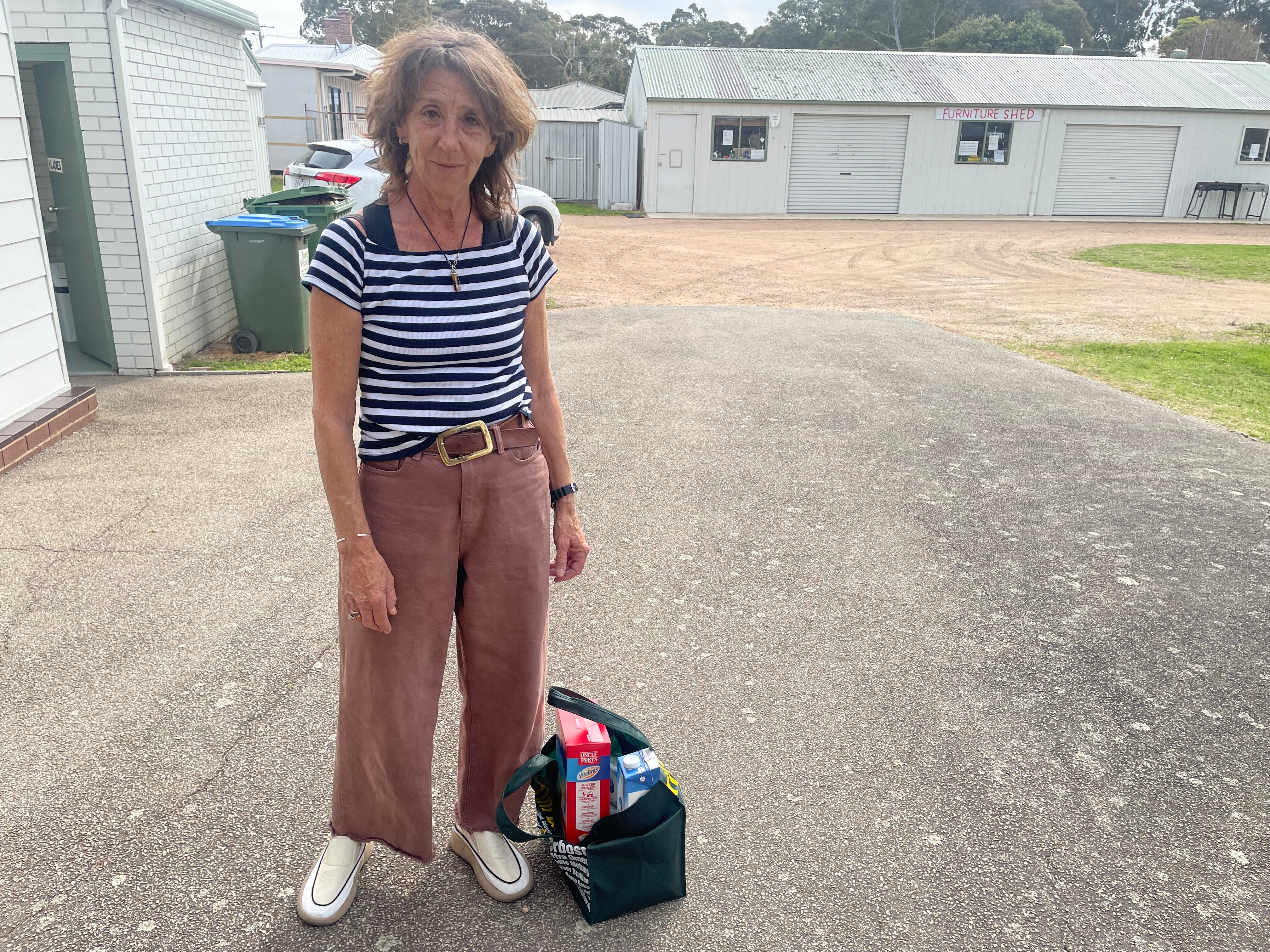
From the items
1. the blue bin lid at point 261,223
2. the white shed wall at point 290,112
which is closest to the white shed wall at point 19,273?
the blue bin lid at point 261,223

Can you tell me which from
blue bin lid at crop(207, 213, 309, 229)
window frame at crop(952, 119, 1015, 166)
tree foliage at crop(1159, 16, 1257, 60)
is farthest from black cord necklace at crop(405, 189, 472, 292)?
tree foliage at crop(1159, 16, 1257, 60)

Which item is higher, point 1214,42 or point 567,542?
point 1214,42

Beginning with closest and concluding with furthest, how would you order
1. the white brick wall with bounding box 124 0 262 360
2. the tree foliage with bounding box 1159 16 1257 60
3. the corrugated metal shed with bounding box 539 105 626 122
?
the white brick wall with bounding box 124 0 262 360 → the corrugated metal shed with bounding box 539 105 626 122 → the tree foliage with bounding box 1159 16 1257 60

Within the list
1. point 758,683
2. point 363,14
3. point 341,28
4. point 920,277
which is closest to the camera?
point 758,683

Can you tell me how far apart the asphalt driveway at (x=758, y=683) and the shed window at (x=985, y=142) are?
22.9m

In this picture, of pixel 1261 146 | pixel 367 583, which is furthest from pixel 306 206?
pixel 1261 146

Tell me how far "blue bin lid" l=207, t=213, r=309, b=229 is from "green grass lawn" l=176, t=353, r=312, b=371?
44.8 inches

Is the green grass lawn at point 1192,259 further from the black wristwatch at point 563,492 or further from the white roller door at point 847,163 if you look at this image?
the black wristwatch at point 563,492

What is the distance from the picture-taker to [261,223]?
27.5ft

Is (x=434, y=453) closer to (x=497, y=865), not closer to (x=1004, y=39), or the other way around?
(x=497, y=865)

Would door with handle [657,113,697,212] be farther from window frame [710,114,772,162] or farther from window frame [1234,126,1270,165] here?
window frame [1234,126,1270,165]

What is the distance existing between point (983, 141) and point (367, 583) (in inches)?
1143

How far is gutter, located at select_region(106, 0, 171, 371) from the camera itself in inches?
279

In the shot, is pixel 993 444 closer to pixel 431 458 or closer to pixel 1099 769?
pixel 1099 769
